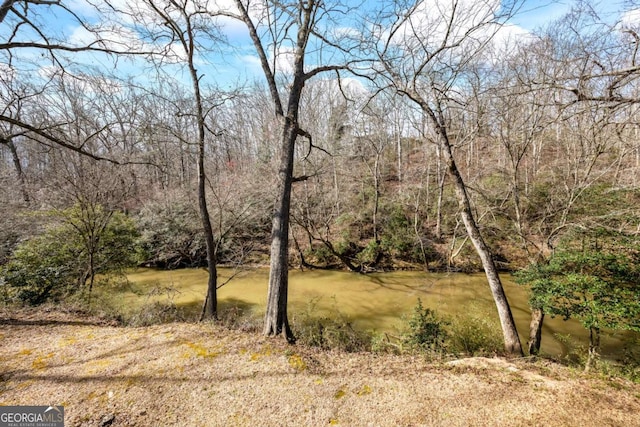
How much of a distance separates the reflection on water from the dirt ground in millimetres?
3194

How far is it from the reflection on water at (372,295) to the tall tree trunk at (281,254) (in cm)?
283

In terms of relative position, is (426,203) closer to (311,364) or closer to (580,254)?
(580,254)

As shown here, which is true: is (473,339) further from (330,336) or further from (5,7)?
(5,7)

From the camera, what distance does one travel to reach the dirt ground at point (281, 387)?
7.50ft

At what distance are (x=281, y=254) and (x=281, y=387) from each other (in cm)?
182

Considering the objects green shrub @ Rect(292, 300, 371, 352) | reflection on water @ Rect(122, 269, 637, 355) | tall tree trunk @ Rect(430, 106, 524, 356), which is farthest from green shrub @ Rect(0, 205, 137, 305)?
tall tree trunk @ Rect(430, 106, 524, 356)

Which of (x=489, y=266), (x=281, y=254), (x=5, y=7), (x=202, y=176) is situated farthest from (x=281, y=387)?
(x=5, y=7)

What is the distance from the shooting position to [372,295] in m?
8.70

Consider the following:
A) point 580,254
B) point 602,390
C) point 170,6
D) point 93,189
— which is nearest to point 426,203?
point 580,254

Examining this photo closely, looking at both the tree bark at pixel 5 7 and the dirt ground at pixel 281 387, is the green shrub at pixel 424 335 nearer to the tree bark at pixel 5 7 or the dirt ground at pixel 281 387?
the dirt ground at pixel 281 387

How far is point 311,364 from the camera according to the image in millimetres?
3182

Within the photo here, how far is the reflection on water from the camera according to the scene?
6266 millimetres

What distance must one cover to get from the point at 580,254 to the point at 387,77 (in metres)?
4.30

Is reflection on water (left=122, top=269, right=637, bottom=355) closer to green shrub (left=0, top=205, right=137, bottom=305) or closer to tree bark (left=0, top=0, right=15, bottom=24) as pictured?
green shrub (left=0, top=205, right=137, bottom=305)
